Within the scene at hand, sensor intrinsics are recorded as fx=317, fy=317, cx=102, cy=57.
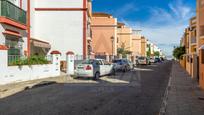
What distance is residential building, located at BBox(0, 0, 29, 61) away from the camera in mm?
21989

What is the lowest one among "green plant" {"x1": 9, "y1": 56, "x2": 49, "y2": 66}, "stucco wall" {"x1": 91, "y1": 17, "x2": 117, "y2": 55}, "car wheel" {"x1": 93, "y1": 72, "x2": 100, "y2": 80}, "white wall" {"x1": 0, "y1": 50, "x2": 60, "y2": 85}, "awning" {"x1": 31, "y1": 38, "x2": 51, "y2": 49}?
"car wheel" {"x1": 93, "y1": 72, "x2": 100, "y2": 80}

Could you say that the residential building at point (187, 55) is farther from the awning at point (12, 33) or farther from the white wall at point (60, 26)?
the awning at point (12, 33)

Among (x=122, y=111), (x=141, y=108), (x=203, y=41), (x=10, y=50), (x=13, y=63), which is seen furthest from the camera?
(x=203, y=41)

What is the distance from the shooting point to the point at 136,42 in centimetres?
12000

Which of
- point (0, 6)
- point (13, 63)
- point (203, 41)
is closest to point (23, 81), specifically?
point (13, 63)

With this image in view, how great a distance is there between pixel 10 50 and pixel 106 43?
153 ft

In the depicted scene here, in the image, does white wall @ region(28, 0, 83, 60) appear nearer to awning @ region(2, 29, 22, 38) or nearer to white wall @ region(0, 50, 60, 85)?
white wall @ region(0, 50, 60, 85)

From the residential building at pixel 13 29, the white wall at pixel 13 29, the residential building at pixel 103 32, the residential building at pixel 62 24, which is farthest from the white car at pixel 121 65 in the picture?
the residential building at pixel 103 32

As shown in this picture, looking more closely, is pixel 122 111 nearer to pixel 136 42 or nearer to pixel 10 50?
pixel 10 50

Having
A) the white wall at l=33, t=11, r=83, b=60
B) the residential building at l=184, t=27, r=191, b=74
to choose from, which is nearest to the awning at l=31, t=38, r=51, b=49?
the white wall at l=33, t=11, r=83, b=60

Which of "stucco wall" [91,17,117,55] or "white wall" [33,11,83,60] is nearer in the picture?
"white wall" [33,11,83,60]

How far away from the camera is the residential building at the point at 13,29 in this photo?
72.1 ft

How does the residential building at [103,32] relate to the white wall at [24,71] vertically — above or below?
above

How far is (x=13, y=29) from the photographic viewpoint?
80.5 feet
